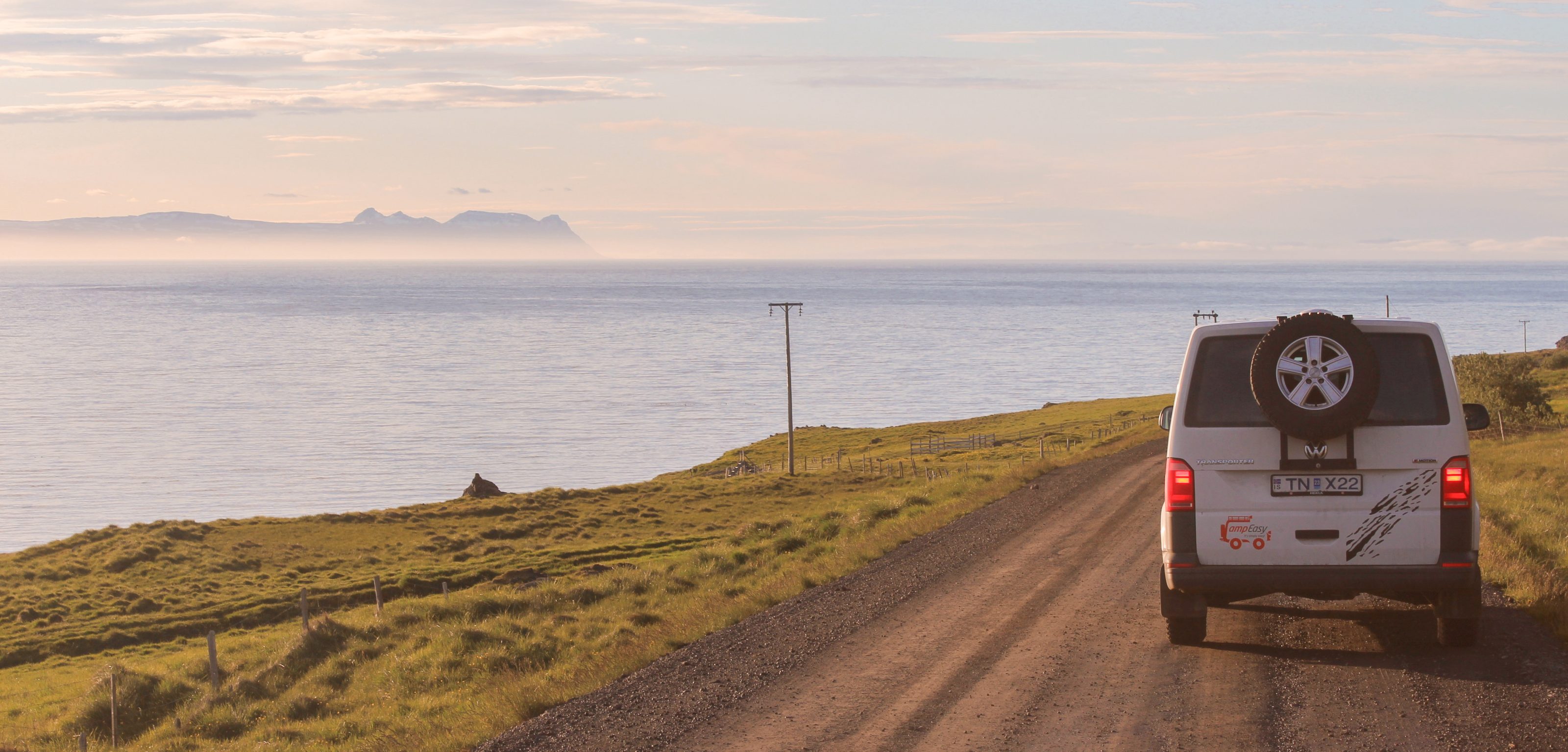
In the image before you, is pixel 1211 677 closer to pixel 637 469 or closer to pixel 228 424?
pixel 637 469

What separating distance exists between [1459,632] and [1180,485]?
104 inches

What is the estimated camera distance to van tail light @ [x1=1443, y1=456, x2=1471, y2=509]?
860 centimetres

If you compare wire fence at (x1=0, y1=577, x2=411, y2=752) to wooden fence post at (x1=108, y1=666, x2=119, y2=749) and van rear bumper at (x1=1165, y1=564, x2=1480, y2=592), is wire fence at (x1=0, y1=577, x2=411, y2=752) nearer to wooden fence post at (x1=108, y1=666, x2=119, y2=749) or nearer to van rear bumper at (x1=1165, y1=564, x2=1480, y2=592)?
wooden fence post at (x1=108, y1=666, x2=119, y2=749)

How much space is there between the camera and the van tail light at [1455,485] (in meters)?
8.60

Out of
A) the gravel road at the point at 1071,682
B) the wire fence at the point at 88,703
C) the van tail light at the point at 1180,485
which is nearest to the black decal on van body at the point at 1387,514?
the gravel road at the point at 1071,682

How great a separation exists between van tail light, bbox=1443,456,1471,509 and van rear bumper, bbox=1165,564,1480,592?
468mm

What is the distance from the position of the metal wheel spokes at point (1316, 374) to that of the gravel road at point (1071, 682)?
2106 mm

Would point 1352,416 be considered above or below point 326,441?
above

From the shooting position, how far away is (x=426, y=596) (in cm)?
3909

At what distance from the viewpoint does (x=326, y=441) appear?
332 feet

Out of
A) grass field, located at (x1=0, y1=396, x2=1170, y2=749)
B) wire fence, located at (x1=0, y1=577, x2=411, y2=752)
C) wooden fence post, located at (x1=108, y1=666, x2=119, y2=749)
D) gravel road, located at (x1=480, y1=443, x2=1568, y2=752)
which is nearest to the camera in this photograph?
gravel road, located at (x1=480, y1=443, x2=1568, y2=752)

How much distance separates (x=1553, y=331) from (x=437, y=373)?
576 ft

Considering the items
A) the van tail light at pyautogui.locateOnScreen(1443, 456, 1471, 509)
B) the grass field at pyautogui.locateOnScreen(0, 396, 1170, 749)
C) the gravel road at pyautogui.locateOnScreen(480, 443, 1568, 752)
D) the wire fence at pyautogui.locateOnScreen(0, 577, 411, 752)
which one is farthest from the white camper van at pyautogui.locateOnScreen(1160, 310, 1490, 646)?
the wire fence at pyautogui.locateOnScreen(0, 577, 411, 752)

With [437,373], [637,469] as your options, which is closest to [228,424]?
[437,373]
